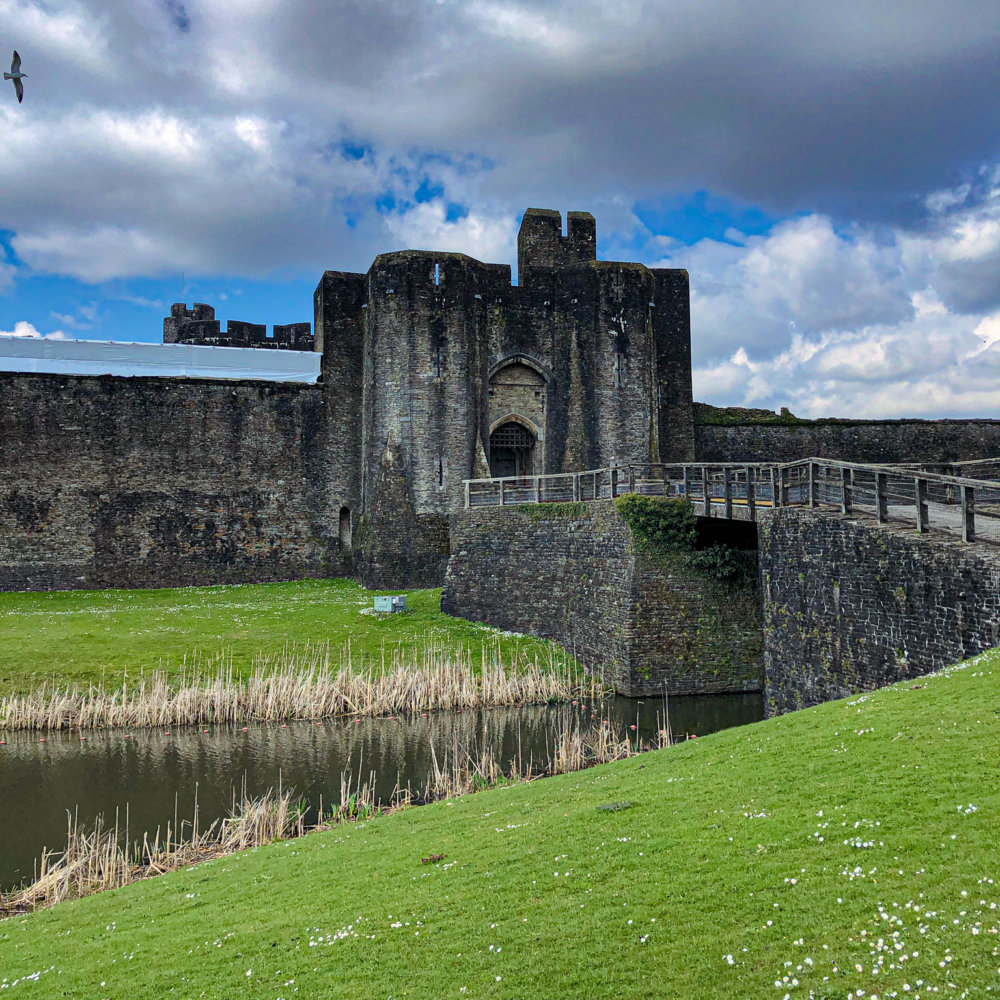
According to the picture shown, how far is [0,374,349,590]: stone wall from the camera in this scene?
103 feet

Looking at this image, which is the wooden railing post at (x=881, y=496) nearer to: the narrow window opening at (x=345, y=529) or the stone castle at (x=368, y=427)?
the stone castle at (x=368, y=427)

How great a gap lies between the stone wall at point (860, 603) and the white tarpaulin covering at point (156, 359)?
25.2m

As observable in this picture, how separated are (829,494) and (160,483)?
24726mm

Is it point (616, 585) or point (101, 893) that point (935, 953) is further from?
point (616, 585)

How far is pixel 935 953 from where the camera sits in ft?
15.9

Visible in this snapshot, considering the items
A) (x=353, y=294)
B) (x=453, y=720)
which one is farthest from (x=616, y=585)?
(x=353, y=294)

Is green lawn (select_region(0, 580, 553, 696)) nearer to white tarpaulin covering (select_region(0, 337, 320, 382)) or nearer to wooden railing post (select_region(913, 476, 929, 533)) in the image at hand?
wooden railing post (select_region(913, 476, 929, 533))

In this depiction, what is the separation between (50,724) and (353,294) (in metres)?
22.0

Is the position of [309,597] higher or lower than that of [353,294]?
lower

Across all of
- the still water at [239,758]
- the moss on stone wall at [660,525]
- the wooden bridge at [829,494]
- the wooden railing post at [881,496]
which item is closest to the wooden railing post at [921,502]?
the wooden bridge at [829,494]

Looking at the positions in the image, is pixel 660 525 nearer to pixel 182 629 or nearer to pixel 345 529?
pixel 182 629

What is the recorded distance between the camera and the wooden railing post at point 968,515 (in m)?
12.4

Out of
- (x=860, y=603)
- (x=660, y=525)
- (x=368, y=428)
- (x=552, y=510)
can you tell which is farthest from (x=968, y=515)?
(x=368, y=428)

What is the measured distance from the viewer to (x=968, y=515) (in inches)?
490
